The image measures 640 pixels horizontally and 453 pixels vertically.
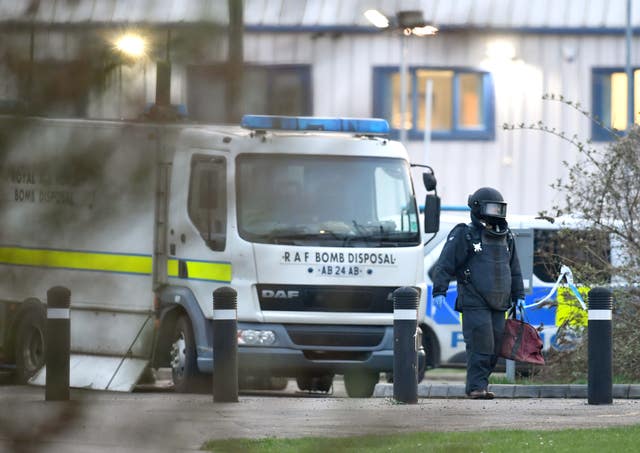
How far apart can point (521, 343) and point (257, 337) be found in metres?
2.03

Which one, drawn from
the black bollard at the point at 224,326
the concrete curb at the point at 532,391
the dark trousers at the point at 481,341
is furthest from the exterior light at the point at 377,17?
the concrete curb at the point at 532,391

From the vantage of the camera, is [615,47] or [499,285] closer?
[615,47]

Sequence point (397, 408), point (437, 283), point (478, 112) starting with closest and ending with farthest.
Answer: point (478, 112)
point (397, 408)
point (437, 283)

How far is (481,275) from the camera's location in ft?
35.1

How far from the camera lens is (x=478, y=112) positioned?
1.96 meters

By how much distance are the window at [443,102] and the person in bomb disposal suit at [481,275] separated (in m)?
8.65

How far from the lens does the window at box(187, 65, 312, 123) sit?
1.59m

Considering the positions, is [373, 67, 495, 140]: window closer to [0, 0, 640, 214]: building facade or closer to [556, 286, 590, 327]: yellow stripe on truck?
[0, 0, 640, 214]: building facade

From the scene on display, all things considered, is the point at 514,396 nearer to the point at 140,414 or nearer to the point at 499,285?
the point at 499,285

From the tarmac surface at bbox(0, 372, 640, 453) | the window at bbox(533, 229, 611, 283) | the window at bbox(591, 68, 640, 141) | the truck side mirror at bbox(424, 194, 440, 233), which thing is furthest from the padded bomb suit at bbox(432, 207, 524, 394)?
the tarmac surface at bbox(0, 372, 640, 453)

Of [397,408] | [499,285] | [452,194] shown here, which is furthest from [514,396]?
[397,408]

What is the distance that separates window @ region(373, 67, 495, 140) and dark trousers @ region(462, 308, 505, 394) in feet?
28.8

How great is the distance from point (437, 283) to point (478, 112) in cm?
861

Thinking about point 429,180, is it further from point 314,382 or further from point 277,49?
point 277,49
